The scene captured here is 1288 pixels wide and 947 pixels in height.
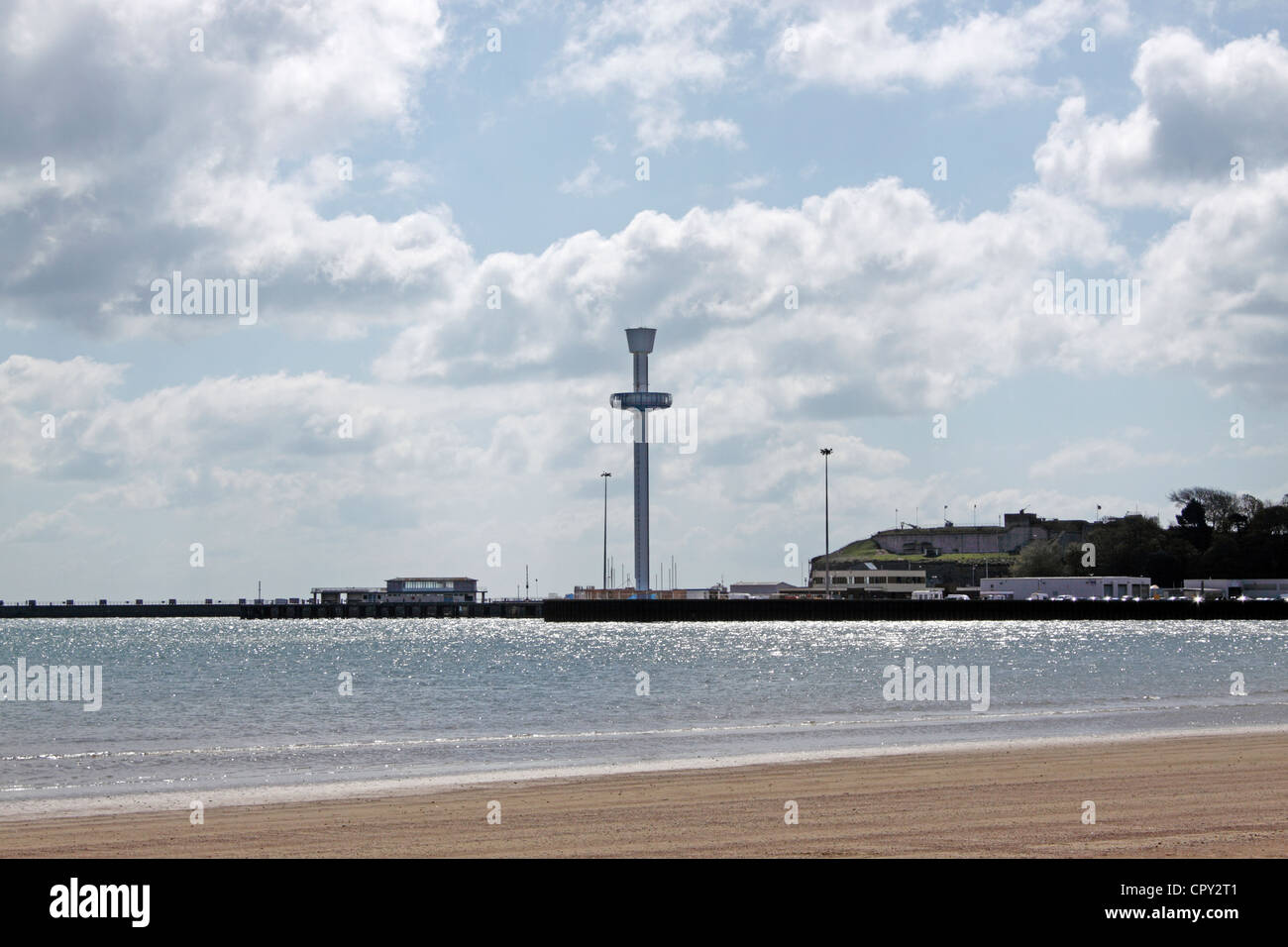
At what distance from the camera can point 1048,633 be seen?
13800 cm

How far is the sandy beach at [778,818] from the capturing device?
1631 centimetres

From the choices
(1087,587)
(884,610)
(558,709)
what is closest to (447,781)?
(558,709)

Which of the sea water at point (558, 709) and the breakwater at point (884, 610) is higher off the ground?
the sea water at point (558, 709)

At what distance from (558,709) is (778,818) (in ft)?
97.1

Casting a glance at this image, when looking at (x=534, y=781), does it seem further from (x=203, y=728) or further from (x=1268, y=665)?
(x=1268, y=665)

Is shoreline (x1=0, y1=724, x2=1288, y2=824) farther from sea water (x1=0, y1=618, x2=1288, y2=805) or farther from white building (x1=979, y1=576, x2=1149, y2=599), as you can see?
white building (x1=979, y1=576, x2=1149, y2=599)

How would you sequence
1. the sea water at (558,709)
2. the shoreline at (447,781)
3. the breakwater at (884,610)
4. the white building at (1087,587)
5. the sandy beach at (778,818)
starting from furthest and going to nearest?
1. the white building at (1087,587)
2. the breakwater at (884,610)
3. the sea water at (558,709)
4. the shoreline at (447,781)
5. the sandy beach at (778,818)

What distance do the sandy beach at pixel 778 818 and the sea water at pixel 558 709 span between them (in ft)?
17.8

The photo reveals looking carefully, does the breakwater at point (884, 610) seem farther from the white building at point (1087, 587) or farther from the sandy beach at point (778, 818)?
the sandy beach at point (778, 818)

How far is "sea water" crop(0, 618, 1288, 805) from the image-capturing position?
3156 cm

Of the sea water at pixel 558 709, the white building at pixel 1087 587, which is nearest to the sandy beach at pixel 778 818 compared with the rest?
the sea water at pixel 558 709
